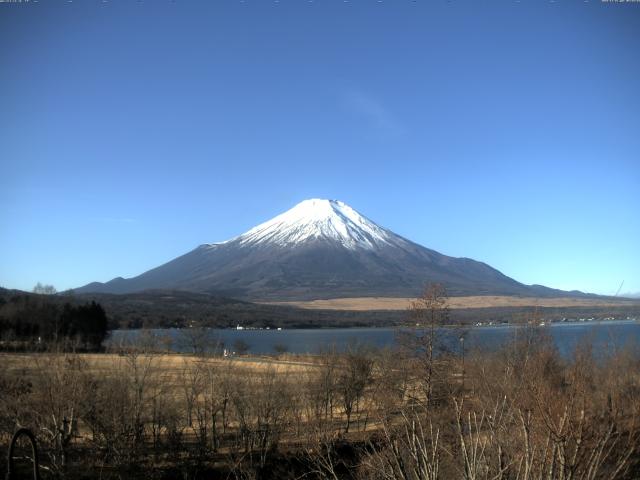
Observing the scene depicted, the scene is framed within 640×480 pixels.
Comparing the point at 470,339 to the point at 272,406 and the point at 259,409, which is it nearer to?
the point at 272,406

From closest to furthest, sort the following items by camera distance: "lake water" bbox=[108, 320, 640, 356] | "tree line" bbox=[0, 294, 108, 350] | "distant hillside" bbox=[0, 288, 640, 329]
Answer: "lake water" bbox=[108, 320, 640, 356]
"tree line" bbox=[0, 294, 108, 350]
"distant hillside" bbox=[0, 288, 640, 329]

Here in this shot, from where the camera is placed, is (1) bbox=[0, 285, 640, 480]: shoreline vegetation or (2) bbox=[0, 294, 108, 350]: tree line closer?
(1) bbox=[0, 285, 640, 480]: shoreline vegetation

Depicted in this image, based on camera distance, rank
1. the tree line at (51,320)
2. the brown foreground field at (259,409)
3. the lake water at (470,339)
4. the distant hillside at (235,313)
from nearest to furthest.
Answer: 1. the brown foreground field at (259,409)
2. the lake water at (470,339)
3. the tree line at (51,320)
4. the distant hillside at (235,313)

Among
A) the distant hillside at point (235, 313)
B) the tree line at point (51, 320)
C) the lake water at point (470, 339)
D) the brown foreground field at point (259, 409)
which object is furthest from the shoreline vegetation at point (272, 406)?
the distant hillside at point (235, 313)

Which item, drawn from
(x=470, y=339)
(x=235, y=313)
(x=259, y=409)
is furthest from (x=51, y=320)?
(x=235, y=313)

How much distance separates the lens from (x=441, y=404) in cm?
2284

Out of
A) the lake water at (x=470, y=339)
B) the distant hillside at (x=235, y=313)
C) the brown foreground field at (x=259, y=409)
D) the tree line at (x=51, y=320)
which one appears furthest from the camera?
the distant hillside at (x=235, y=313)

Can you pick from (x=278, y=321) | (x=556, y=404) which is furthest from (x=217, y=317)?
(x=556, y=404)

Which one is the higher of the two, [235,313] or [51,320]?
[51,320]

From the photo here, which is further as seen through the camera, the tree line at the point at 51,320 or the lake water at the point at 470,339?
the tree line at the point at 51,320

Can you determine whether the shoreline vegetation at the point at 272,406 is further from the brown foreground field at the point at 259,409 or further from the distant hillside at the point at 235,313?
the distant hillside at the point at 235,313

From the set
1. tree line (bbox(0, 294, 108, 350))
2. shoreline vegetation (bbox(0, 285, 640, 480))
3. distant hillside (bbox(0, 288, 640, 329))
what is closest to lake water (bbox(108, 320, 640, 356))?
shoreline vegetation (bbox(0, 285, 640, 480))

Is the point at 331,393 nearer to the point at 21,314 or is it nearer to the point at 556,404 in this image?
the point at 556,404

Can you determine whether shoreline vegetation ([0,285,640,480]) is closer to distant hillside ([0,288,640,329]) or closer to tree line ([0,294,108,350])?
tree line ([0,294,108,350])
